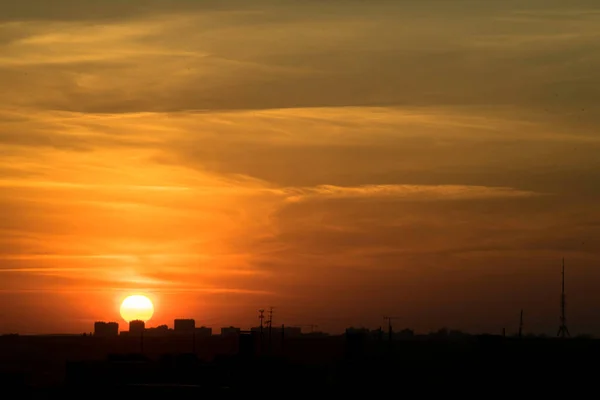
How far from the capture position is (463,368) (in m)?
→ 61.2

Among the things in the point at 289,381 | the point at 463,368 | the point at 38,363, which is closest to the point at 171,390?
the point at 289,381

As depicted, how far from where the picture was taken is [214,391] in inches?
2319

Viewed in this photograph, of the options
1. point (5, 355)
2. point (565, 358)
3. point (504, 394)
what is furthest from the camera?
point (5, 355)

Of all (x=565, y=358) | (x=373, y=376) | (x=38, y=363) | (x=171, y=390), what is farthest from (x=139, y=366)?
(x=38, y=363)

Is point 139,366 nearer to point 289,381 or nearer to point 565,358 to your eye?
point 289,381

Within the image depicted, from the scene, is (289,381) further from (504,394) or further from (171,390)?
(504,394)

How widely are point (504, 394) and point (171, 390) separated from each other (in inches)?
719

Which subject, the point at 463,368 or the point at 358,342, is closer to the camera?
the point at 463,368

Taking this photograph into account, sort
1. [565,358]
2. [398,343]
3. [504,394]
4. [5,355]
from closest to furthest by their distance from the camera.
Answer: [504,394]
[565,358]
[398,343]
[5,355]

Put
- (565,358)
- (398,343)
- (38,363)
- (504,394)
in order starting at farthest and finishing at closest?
(38,363), (398,343), (565,358), (504,394)

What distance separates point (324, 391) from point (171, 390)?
8676mm

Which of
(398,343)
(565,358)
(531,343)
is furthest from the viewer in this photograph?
(398,343)

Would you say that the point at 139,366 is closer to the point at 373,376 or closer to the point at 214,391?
the point at 214,391

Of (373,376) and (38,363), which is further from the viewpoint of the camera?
(38,363)
